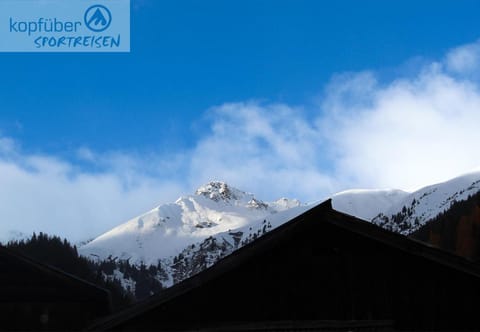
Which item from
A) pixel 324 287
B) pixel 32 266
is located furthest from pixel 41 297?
pixel 324 287

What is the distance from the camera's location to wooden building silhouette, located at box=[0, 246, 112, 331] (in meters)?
15.8

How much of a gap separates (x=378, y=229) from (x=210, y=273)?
126 inches

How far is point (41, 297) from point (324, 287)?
8.45 metres

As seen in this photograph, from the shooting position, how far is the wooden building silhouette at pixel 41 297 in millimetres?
15773

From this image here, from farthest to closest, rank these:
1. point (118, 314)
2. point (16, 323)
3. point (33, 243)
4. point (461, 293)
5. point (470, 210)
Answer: point (470, 210) → point (33, 243) → point (16, 323) → point (461, 293) → point (118, 314)

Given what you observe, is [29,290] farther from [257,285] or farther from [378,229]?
[378,229]

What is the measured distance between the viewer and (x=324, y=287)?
1128 cm

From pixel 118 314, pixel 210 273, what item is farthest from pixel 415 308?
pixel 118 314

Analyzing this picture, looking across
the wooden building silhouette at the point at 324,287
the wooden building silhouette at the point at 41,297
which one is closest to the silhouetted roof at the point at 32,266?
the wooden building silhouette at the point at 41,297

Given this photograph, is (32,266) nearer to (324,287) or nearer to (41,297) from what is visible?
(41,297)

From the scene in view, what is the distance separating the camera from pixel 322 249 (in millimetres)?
11500

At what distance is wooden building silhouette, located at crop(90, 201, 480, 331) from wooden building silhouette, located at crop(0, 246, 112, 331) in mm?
5847

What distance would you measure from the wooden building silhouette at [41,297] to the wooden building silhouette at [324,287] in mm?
5847

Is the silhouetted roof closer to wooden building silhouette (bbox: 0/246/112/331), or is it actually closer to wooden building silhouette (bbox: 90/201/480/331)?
wooden building silhouette (bbox: 0/246/112/331)
